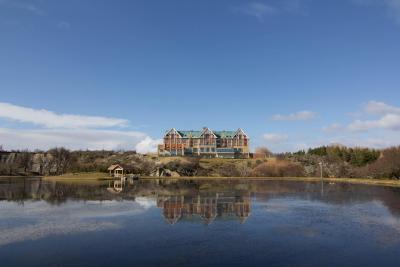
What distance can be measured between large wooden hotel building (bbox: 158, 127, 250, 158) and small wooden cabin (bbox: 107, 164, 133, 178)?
21395mm

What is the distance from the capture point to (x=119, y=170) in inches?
4626

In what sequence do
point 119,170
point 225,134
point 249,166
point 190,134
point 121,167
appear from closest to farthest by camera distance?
point 121,167 < point 119,170 < point 249,166 < point 190,134 < point 225,134

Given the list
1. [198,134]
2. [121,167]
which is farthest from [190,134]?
[121,167]

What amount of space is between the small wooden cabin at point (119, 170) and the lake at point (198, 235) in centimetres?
6876

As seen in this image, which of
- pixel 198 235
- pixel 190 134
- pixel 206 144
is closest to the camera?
pixel 198 235

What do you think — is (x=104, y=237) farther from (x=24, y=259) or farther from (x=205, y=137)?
(x=205, y=137)

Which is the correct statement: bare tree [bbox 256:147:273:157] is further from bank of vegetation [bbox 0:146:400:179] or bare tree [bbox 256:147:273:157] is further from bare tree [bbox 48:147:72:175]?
bare tree [bbox 48:147:72:175]

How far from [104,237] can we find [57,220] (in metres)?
9.11

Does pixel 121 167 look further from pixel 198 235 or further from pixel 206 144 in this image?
pixel 198 235

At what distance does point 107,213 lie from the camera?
124 ft

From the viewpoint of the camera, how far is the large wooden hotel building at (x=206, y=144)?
13900cm

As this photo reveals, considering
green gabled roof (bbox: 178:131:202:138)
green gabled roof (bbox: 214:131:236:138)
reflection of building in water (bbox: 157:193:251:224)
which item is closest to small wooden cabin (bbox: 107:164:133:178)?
green gabled roof (bbox: 178:131:202:138)

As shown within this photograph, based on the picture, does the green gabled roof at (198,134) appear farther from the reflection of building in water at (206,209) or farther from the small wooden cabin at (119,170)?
the reflection of building in water at (206,209)

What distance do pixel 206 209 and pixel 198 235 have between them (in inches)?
536
